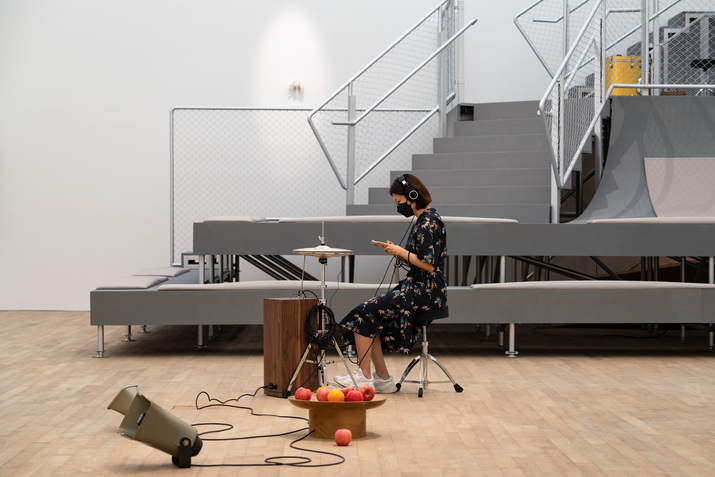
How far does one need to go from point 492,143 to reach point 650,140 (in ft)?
4.20

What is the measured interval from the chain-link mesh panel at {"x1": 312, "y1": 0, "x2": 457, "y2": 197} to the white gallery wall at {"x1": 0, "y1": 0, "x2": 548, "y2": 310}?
0.85 ft

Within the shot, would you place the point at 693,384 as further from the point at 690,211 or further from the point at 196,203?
the point at 196,203

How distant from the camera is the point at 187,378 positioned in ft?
15.0

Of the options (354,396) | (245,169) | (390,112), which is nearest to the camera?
(354,396)

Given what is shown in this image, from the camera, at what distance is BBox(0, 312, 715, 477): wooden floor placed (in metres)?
2.89

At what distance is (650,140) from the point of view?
655 centimetres

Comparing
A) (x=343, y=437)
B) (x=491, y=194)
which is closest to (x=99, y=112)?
(x=491, y=194)

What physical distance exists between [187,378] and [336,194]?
3.91 meters

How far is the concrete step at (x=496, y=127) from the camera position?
7281mm

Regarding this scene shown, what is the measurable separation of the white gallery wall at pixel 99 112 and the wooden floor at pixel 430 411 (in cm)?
218

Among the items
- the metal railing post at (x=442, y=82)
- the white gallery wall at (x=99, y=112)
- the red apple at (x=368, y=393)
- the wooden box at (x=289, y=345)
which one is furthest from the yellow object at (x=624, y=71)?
the red apple at (x=368, y=393)

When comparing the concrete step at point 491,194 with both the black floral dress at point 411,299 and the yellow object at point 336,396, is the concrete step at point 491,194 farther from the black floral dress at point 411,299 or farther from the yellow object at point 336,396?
the yellow object at point 336,396

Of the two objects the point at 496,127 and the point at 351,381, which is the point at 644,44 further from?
the point at 351,381

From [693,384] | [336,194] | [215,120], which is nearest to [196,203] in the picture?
[215,120]
